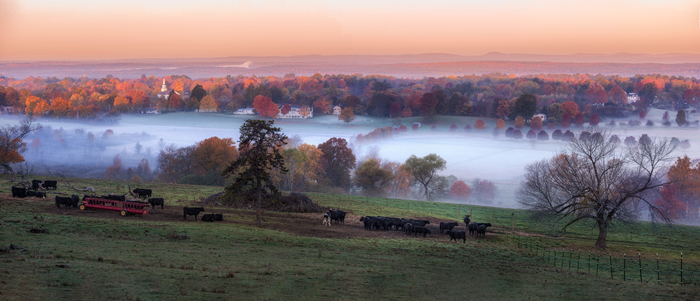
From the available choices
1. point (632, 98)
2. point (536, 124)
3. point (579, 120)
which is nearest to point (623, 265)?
point (536, 124)

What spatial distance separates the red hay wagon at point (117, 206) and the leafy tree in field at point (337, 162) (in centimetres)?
7442

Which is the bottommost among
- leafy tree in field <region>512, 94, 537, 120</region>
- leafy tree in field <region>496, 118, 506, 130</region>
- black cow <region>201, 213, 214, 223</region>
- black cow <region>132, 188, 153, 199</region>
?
black cow <region>201, 213, 214, 223</region>

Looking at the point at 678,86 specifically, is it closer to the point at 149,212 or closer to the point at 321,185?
the point at 321,185

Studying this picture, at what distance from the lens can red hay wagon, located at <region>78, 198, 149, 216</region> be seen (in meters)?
37.7

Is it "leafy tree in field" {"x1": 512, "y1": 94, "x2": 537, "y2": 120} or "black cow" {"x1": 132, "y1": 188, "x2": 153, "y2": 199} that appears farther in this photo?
"leafy tree in field" {"x1": 512, "y1": 94, "x2": 537, "y2": 120}

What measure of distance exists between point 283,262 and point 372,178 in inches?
2913

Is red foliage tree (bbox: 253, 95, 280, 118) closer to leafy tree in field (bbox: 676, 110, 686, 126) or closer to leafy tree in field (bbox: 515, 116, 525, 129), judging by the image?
leafy tree in field (bbox: 515, 116, 525, 129)

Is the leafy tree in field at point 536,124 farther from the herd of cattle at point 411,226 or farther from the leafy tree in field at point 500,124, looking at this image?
the herd of cattle at point 411,226

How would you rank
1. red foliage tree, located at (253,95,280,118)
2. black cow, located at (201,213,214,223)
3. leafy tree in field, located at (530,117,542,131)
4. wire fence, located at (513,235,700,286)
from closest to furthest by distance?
wire fence, located at (513,235,700,286) → black cow, located at (201,213,214,223) → leafy tree in field, located at (530,117,542,131) → red foliage tree, located at (253,95,280,118)

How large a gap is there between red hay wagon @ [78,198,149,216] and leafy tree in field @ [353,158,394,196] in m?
63.1

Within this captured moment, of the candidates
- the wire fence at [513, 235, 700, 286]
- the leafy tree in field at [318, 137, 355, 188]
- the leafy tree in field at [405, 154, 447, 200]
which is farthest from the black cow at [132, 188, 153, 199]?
the leafy tree in field at [318, 137, 355, 188]

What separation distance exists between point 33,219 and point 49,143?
546 feet

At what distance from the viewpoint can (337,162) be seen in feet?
380

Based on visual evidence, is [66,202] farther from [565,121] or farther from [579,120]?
Answer: [579,120]
